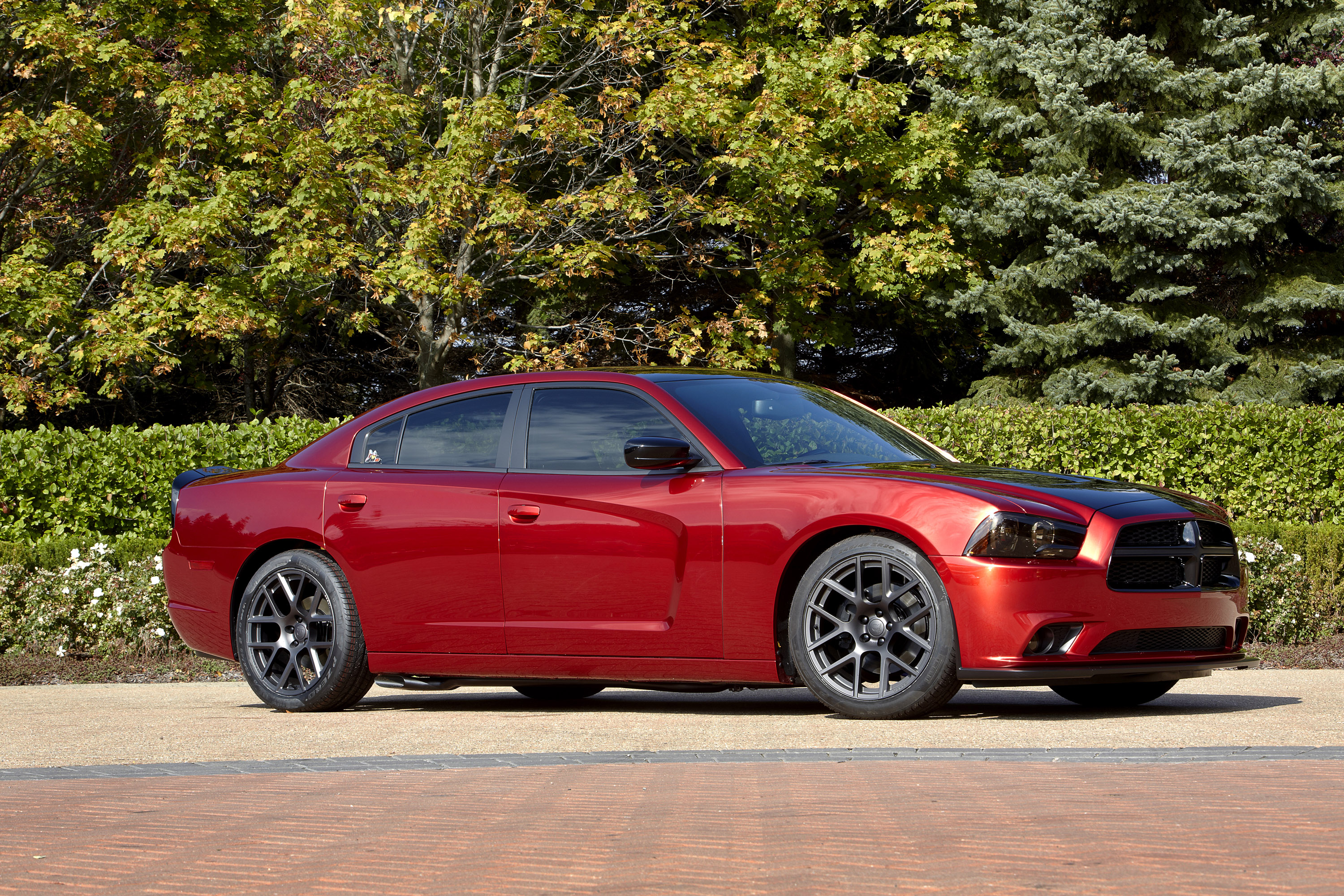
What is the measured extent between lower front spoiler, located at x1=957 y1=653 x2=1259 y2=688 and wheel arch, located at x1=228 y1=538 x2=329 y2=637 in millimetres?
3544

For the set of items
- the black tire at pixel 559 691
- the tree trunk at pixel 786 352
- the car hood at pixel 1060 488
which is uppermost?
the tree trunk at pixel 786 352

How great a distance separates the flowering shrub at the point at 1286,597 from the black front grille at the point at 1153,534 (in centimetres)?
475

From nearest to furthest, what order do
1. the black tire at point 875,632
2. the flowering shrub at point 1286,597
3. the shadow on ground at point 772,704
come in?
1. the black tire at point 875,632
2. the shadow on ground at point 772,704
3. the flowering shrub at point 1286,597

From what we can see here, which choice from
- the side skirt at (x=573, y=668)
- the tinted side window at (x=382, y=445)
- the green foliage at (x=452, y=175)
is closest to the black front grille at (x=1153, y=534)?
the side skirt at (x=573, y=668)

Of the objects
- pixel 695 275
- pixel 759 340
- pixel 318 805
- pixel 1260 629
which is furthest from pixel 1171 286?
pixel 318 805

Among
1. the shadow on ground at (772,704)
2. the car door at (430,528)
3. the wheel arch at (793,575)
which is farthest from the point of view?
the car door at (430,528)

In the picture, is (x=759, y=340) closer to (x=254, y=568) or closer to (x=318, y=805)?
(x=254, y=568)

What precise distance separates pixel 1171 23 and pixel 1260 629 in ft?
42.9

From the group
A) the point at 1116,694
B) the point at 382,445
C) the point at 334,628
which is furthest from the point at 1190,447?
the point at 334,628

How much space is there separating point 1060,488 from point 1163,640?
75 centimetres

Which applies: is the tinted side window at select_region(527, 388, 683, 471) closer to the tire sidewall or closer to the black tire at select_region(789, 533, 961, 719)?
the black tire at select_region(789, 533, 961, 719)

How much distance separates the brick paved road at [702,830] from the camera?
3664 mm

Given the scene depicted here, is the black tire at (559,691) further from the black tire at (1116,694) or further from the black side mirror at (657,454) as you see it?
the black tire at (1116,694)

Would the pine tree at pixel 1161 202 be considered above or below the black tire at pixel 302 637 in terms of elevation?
above
